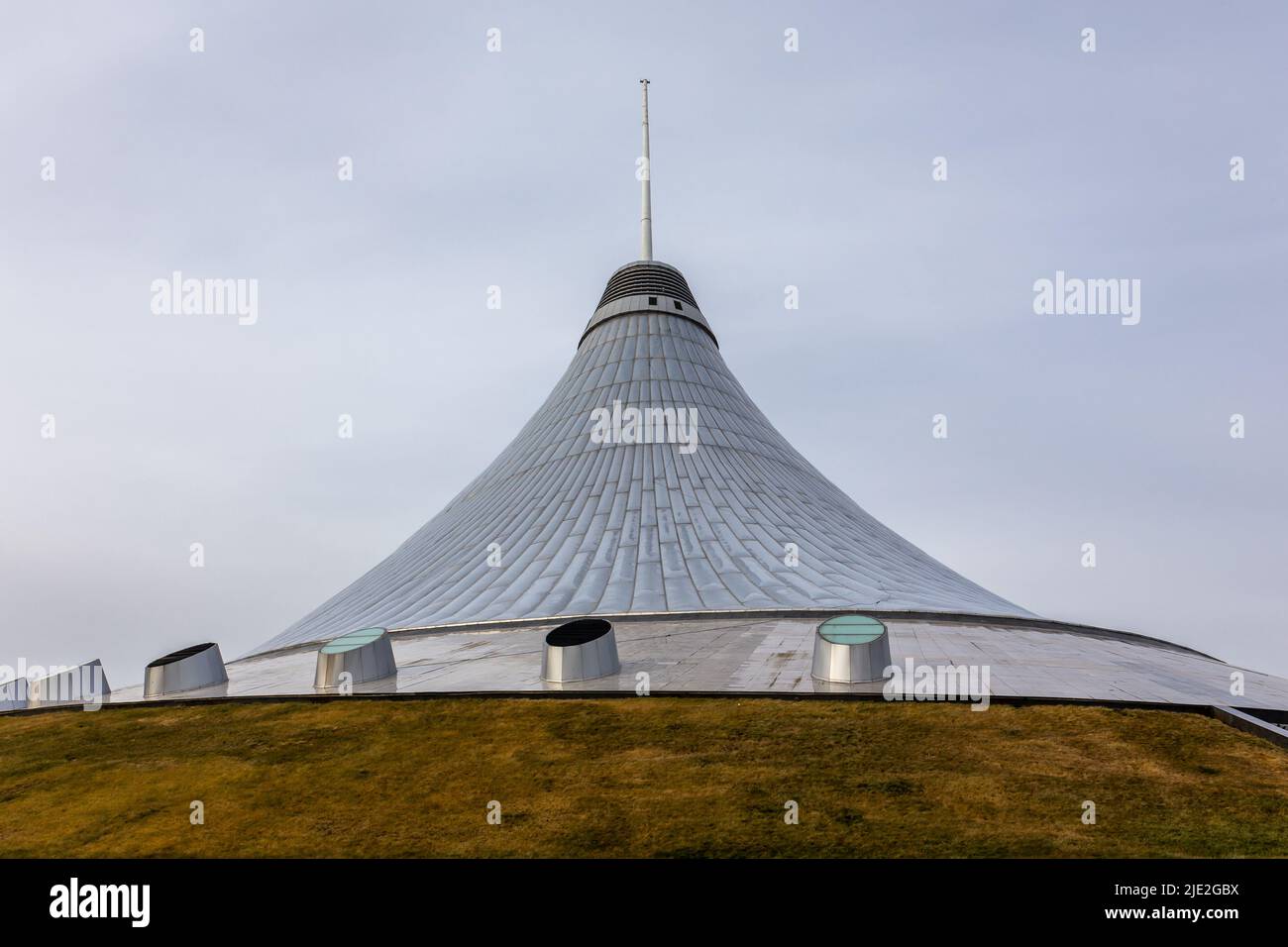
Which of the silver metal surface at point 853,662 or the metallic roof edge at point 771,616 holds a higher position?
the silver metal surface at point 853,662

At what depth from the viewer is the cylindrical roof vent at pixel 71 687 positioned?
10.4 meters

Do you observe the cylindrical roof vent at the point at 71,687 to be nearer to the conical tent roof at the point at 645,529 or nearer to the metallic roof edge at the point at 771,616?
the metallic roof edge at the point at 771,616

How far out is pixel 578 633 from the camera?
9.12m

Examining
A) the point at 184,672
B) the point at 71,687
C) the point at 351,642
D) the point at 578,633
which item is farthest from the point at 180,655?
the point at 578,633

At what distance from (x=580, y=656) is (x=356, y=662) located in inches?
113

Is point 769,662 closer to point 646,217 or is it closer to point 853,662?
point 853,662

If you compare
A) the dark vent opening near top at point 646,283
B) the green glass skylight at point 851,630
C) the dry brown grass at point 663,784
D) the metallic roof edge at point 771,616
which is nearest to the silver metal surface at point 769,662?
the metallic roof edge at point 771,616

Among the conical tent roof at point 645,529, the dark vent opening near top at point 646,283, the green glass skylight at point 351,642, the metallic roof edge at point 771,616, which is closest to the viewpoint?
the green glass skylight at point 351,642

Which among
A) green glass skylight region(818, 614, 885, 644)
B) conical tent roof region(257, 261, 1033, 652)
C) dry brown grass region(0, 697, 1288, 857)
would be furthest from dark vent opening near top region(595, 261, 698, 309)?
dry brown grass region(0, 697, 1288, 857)

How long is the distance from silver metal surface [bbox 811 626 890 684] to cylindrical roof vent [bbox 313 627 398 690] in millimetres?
5200

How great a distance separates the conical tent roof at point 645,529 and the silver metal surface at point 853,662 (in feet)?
15.7

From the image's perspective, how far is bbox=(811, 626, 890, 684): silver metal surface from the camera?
7938 mm
